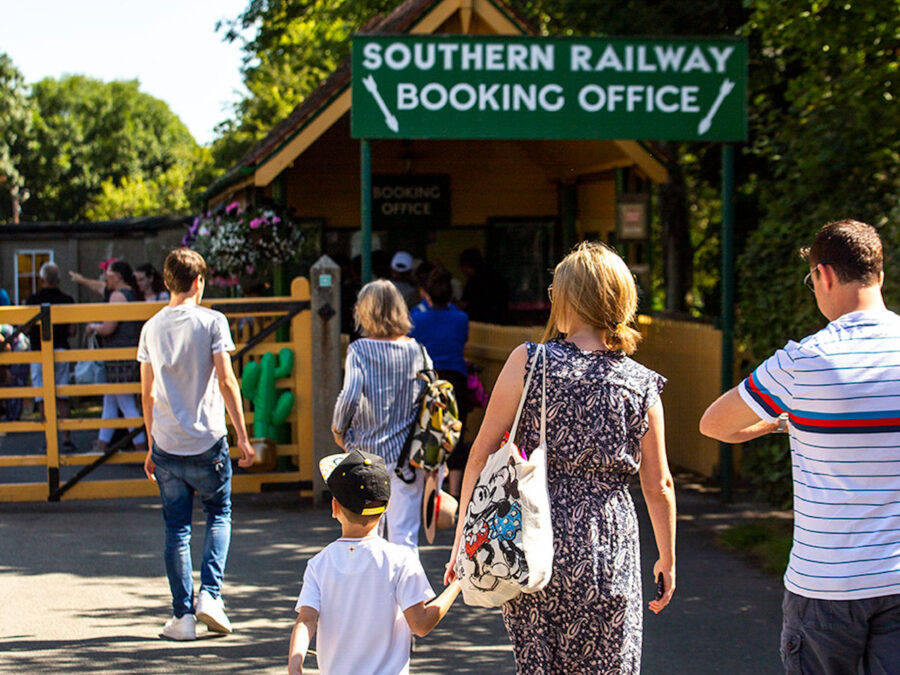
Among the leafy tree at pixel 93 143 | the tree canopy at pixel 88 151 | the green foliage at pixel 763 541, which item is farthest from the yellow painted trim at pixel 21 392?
the leafy tree at pixel 93 143

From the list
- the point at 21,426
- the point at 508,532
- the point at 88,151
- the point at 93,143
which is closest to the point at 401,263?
the point at 21,426

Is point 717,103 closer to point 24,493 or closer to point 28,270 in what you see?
point 24,493

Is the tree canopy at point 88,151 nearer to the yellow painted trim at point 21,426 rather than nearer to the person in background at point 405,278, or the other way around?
the person in background at point 405,278

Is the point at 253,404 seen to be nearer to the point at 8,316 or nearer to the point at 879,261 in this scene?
the point at 8,316

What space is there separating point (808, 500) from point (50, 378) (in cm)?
676

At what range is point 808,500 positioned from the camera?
320 cm

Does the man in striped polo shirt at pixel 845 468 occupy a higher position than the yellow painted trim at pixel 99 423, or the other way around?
the man in striped polo shirt at pixel 845 468

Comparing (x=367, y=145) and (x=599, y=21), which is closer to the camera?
(x=367, y=145)

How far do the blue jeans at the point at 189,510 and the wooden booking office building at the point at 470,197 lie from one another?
290 inches

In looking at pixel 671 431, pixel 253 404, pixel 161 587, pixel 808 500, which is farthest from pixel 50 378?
pixel 808 500

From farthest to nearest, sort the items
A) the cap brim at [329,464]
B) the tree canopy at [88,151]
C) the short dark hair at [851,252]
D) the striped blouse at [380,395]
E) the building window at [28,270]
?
the tree canopy at [88,151] → the building window at [28,270] → the striped blouse at [380,395] → the cap brim at [329,464] → the short dark hair at [851,252]

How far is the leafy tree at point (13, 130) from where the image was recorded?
4778cm

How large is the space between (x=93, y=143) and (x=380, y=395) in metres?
63.5

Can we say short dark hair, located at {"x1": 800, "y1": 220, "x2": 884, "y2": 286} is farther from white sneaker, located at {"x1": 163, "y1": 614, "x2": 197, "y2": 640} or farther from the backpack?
white sneaker, located at {"x1": 163, "y1": 614, "x2": 197, "y2": 640}
